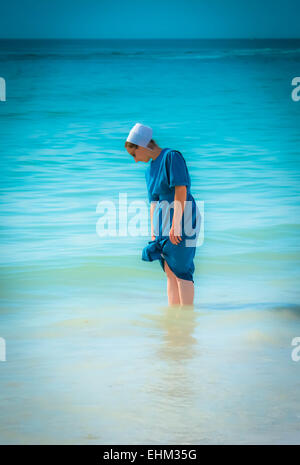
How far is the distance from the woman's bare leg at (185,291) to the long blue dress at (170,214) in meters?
0.04

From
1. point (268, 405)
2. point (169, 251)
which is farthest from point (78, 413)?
point (169, 251)

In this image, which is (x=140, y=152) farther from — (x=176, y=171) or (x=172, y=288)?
(x=172, y=288)

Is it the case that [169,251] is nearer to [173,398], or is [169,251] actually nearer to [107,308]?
[107,308]

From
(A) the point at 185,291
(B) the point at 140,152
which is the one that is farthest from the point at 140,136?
(A) the point at 185,291

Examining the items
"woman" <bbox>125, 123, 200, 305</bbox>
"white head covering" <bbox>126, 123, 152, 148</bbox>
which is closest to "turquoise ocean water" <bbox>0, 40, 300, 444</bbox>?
"woman" <bbox>125, 123, 200, 305</bbox>

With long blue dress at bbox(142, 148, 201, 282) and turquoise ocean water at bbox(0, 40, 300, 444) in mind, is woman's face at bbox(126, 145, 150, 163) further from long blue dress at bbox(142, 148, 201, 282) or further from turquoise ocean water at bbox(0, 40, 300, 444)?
turquoise ocean water at bbox(0, 40, 300, 444)

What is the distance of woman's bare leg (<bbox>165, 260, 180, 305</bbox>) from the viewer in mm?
3203

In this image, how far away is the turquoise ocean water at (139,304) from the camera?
7.27 feet

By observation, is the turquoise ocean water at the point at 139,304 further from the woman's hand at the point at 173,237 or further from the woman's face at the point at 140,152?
the woman's face at the point at 140,152

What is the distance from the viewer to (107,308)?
3484mm

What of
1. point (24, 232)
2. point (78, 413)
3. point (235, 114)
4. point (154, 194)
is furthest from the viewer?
point (235, 114)

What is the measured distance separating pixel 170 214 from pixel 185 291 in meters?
0.38

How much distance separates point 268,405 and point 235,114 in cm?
1067

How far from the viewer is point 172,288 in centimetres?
330
